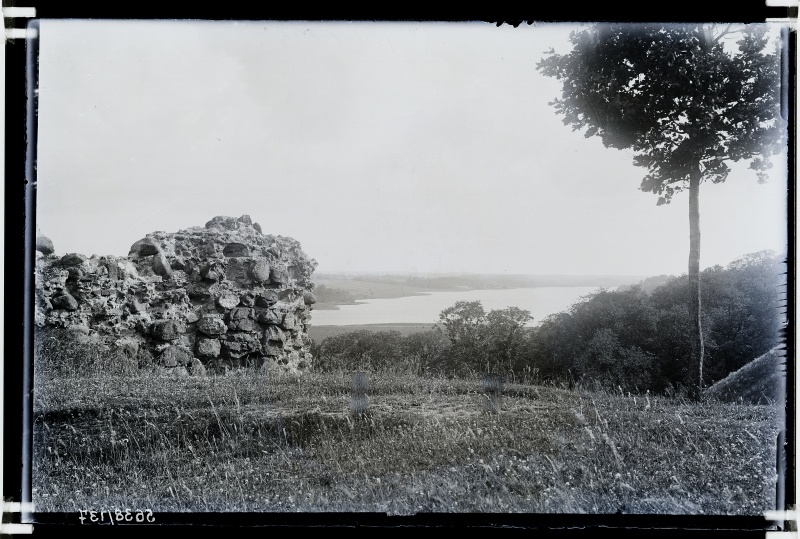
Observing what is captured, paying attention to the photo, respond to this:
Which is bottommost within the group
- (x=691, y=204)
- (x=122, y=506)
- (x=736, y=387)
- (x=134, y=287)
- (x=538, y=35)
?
(x=122, y=506)

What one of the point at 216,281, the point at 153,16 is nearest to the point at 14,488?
the point at 216,281

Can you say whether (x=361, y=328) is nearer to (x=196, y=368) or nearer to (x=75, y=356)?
(x=196, y=368)

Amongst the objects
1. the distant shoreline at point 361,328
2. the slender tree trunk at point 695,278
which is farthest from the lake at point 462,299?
the slender tree trunk at point 695,278

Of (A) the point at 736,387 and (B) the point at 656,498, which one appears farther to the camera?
(A) the point at 736,387

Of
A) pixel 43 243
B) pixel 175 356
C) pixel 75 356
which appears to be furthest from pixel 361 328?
pixel 43 243

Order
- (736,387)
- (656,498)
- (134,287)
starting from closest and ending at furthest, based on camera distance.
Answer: (656,498)
(736,387)
(134,287)

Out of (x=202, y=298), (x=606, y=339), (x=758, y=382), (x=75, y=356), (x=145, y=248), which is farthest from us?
(x=202, y=298)

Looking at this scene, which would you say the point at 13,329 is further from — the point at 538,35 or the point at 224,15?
the point at 538,35
